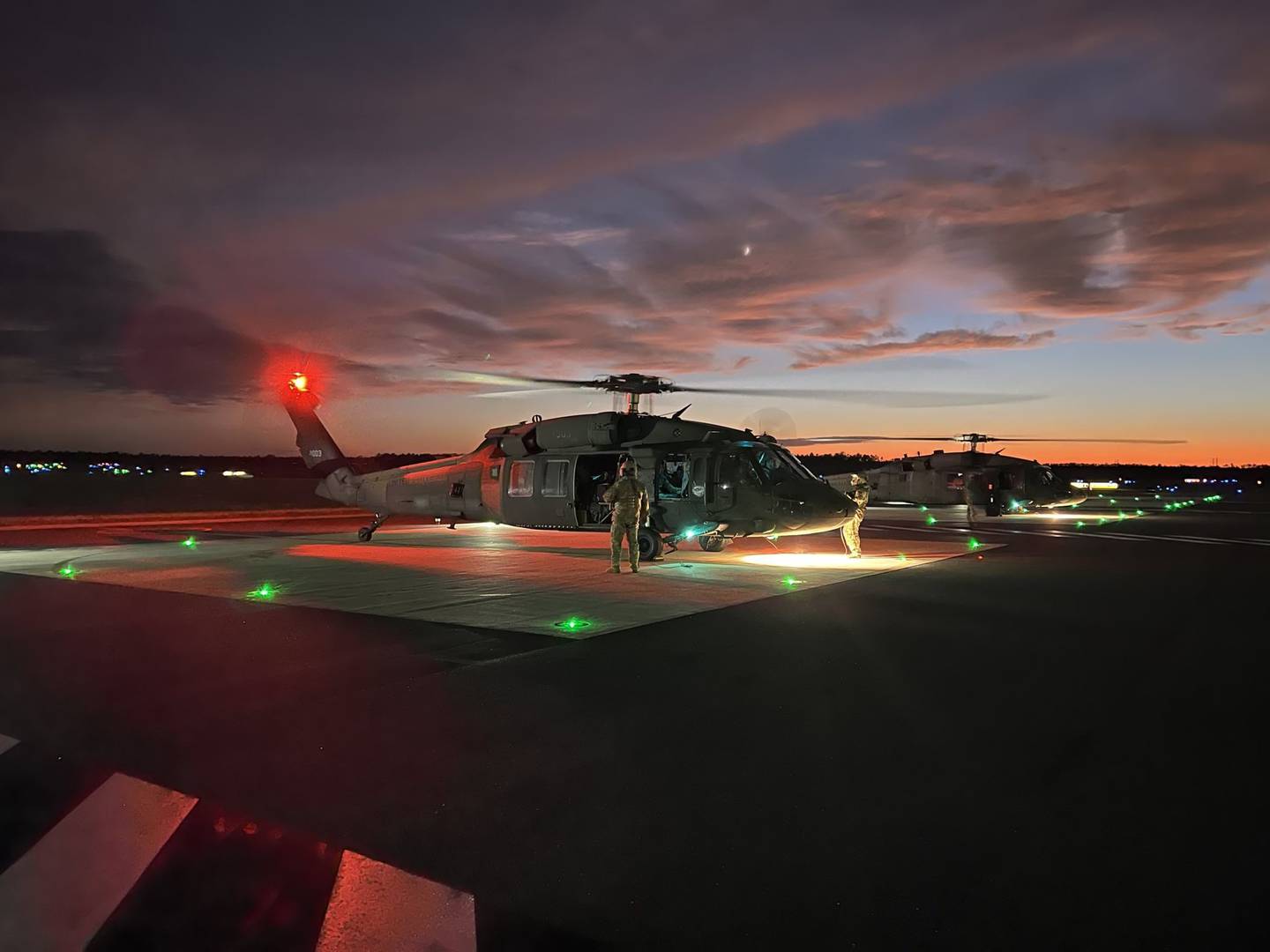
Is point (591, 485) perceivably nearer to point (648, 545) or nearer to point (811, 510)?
point (648, 545)

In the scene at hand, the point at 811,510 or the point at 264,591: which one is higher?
the point at 811,510

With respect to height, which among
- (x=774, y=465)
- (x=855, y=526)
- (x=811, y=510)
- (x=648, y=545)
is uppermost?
(x=774, y=465)

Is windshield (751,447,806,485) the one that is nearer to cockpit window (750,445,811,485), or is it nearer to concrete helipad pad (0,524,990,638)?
cockpit window (750,445,811,485)

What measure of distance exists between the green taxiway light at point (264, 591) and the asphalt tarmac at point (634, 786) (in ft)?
7.10

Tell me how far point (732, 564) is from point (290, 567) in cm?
789

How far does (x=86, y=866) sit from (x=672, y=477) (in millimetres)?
13269

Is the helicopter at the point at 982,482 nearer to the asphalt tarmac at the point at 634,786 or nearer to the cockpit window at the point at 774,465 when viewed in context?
the cockpit window at the point at 774,465

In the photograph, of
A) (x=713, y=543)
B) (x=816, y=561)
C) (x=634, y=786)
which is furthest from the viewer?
(x=713, y=543)

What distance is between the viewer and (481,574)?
14.0 metres

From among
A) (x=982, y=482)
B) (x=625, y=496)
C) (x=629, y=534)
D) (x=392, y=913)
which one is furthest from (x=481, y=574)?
(x=982, y=482)

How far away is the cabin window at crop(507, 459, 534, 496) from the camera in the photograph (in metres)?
17.8

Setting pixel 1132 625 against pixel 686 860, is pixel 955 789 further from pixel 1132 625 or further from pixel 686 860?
pixel 1132 625

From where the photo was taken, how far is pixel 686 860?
12.1 ft

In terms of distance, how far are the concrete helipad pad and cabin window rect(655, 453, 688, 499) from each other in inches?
51.6
